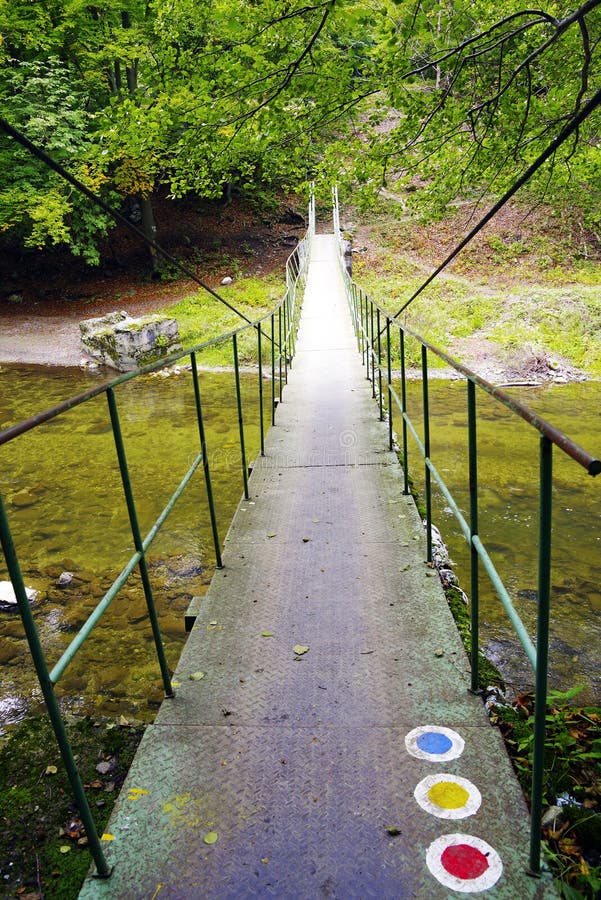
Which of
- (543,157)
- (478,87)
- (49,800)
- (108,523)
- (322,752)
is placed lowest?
(108,523)

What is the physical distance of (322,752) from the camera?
2010mm

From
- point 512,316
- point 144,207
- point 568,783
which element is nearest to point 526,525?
point 568,783

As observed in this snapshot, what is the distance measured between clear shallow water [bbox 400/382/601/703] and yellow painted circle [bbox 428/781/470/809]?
1.88 m

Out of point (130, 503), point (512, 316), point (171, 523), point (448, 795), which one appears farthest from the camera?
point (512, 316)

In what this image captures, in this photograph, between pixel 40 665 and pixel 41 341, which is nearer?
pixel 40 665

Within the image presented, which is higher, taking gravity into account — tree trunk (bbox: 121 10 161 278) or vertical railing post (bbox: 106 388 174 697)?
tree trunk (bbox: 121 10 161 278)

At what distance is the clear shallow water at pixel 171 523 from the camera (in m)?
3.76

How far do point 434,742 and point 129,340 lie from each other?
11.5 m

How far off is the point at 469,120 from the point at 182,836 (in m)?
6.26

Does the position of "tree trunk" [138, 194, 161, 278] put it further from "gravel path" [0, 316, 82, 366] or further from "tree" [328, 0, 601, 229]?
"tree" [328, 0, 601, 229]

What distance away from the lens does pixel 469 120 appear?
18.6 feet

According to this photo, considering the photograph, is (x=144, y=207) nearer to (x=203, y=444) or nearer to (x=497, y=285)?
(x=497, y=285)

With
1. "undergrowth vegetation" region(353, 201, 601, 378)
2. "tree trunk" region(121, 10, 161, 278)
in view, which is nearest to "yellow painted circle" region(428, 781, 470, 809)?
"undergrowth vegetation" region(353, 201, 601, 378)

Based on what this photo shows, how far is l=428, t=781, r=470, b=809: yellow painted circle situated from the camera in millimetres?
1757
